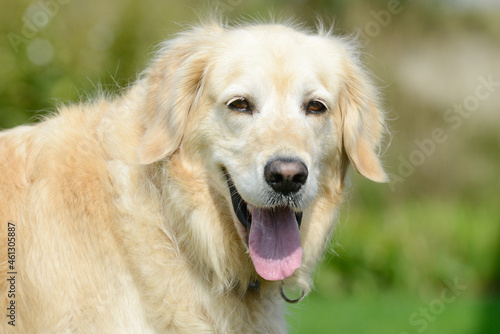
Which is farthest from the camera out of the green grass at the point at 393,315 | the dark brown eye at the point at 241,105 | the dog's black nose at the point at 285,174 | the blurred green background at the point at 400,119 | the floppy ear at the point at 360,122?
the blurred green background at the point at 400,119

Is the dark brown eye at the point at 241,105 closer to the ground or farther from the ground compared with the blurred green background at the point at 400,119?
farther from the ground

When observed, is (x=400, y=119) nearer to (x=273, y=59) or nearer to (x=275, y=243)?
(x=273, y=59)

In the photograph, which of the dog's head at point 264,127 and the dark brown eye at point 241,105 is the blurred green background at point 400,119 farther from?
the dark brown eye at point 241,105

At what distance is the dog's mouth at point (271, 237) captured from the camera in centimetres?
317

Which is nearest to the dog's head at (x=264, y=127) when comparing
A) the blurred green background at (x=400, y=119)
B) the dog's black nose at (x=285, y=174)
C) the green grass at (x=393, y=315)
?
the dog's black nose at (x=285, y=174)

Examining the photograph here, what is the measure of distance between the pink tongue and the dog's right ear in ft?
2.01

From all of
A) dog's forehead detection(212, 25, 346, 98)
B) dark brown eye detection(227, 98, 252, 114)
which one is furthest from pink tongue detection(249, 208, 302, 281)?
dog's forehead detection(212, 25, 346, 98)

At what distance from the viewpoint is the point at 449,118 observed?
10.5 m

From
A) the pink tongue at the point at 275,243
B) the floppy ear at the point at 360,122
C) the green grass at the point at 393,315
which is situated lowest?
the green grass at the point at 393,315

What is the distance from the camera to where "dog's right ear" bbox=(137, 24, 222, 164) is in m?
3.23

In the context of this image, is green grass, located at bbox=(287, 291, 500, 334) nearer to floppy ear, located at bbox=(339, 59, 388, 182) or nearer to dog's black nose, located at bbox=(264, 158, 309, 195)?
floppy ear, located at bbox=(339, 59, 388, 182)

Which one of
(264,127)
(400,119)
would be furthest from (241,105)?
(400,119)

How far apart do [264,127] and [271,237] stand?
59cm

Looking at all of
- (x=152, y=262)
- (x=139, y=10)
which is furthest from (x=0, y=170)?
(x=139, y=10)
